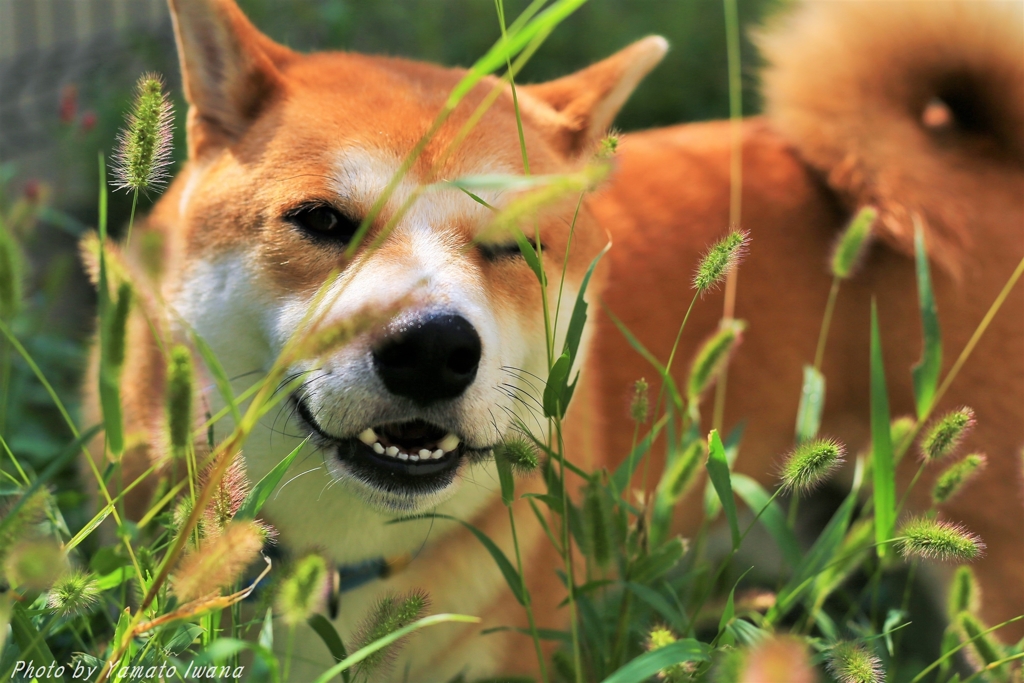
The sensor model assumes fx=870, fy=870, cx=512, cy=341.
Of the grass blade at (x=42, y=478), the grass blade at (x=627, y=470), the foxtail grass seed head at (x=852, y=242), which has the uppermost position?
the foxtail grass seed head at (x=852, y=242)

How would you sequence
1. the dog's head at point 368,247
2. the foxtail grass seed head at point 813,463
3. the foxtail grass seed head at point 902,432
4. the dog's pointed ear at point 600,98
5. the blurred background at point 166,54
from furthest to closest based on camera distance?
the blurred background at point 166,54
the dog's pointed ear at point 600,98
the foxtail grass seed head at point 902,432
the dog's head at point 368,247
the foxtail grass seed head at point 813,463

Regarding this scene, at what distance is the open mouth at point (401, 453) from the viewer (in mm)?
1375

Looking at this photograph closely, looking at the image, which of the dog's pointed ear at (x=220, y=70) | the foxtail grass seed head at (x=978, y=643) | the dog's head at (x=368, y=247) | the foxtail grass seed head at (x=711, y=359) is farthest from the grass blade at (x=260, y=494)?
the foxtail grass seed head at (x=978, y=643)

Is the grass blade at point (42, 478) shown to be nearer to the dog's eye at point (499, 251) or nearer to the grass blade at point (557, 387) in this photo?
the grass blade at point (557, 387)

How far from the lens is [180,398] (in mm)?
955

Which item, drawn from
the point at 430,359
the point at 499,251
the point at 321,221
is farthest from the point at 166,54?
the point at 430,359

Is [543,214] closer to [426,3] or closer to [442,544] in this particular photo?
[442,544]

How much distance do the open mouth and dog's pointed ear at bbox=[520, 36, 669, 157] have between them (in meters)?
0.75

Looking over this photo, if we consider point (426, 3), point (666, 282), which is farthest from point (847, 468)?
point (426, 3)

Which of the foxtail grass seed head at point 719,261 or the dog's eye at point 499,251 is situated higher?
the foxtail grass seed head at point 719,261

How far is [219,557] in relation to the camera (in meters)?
0.93

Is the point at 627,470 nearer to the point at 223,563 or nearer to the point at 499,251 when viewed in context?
the point at 499,251

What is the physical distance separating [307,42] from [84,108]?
1047 mm

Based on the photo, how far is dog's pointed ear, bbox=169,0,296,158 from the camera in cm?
159
